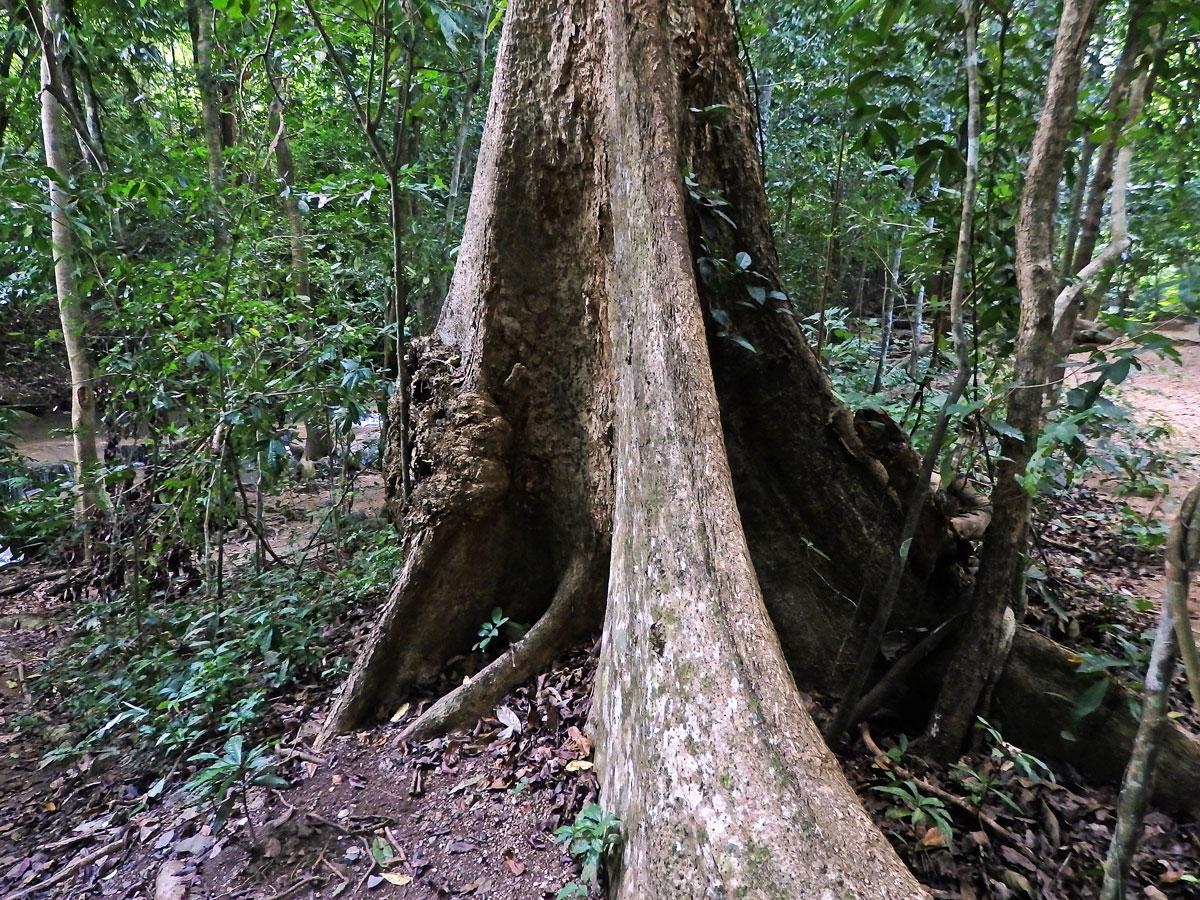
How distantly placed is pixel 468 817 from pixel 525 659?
71 cm

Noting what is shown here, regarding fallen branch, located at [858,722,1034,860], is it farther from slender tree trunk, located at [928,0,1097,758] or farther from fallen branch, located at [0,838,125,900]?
fallen branch, located at [0,838,125,900]

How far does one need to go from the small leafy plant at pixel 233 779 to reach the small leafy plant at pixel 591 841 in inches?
40.9

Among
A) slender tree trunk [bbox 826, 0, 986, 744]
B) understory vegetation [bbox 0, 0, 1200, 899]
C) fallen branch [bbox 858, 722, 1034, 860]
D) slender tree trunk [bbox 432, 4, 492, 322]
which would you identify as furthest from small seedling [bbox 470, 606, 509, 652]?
slender tree trunk [bbox 432, 4, 492, 322]

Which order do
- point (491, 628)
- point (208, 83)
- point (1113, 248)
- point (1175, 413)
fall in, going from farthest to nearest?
point (1175, 413) < point (208, 83) < point (491, 628) < point (1113, 248)

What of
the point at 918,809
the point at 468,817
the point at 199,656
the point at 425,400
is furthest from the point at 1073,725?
the point at 199,656

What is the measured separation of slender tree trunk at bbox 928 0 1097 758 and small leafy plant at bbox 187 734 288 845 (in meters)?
2.44

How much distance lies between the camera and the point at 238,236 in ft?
14.1

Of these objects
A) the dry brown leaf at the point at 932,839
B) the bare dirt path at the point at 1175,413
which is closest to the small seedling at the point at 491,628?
the dry brown leaf at the point at 932,839

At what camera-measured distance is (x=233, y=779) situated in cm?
236

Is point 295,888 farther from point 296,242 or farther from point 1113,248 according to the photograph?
point 296,242

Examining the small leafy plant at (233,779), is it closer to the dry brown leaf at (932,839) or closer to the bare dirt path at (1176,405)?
the dry brown leaf at (932,839)

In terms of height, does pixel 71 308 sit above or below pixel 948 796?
above

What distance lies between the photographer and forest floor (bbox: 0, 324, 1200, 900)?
212cm

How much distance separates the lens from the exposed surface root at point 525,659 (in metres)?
2.84
